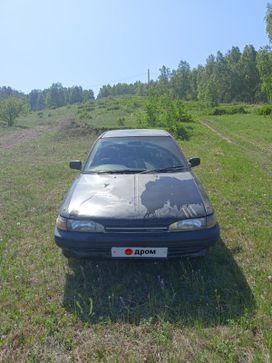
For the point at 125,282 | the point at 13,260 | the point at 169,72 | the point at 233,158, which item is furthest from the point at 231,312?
the point at 169,72

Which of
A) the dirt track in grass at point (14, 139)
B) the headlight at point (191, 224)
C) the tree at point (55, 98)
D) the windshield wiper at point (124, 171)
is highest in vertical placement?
the tree at point (55, 98)

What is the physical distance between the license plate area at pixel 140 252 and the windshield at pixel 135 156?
142cm

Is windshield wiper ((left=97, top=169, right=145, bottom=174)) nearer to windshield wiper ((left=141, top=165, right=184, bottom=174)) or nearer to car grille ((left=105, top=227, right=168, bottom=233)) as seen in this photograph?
windshield wiper ((left=141, top=165, right=184, bottom=174))

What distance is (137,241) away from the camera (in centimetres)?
321

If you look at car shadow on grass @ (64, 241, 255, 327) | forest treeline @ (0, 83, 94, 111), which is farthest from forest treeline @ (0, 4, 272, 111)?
forest treeline @ (0, 83, 94, 111)

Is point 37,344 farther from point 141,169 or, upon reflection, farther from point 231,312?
point 141,169

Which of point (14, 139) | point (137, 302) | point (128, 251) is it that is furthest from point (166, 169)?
point (14, 139)

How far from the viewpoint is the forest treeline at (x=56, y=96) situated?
106 metres

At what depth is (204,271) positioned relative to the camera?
3.71m

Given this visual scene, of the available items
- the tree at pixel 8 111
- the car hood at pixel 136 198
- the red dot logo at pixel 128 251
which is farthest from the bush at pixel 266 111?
the red dot logo at pixel 128 251

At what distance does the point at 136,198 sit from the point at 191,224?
68cm

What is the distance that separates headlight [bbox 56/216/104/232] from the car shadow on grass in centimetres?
44

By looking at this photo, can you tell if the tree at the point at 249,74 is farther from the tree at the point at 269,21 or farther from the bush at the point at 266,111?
the tree at the point at 269,21

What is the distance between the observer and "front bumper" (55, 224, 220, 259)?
3.22 m
